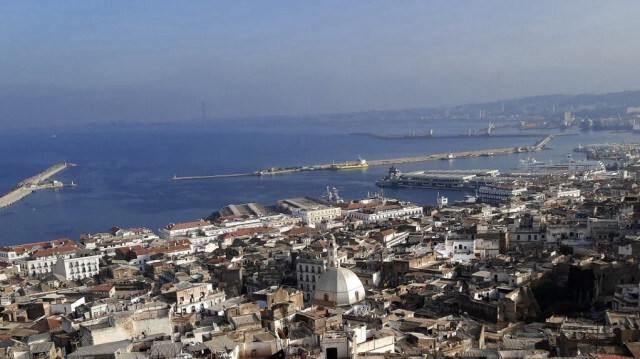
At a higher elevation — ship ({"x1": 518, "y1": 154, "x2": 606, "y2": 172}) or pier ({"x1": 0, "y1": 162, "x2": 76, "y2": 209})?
pier ({"x1": 0, "y1": 162, "x2": 76, "y2": 209})

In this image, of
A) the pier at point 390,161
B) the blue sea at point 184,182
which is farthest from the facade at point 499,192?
the pier at point 390,161

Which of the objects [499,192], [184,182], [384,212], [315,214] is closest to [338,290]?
[384,212]

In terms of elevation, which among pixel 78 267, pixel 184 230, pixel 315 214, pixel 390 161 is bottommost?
pixel 390 161

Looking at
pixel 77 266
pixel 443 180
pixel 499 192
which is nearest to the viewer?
pixel 77 266

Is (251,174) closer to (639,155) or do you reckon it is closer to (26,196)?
(26,196)

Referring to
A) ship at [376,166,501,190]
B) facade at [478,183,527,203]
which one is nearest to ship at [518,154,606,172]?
ship at [376,166,501,190]

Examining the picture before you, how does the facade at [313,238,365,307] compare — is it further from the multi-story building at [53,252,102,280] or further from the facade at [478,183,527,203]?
the facade at [478,183,527,203]

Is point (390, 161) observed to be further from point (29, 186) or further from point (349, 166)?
point (29, 186)

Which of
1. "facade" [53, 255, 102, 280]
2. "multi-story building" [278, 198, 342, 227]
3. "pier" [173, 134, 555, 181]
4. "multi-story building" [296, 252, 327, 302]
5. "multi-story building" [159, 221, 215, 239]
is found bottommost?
"pier" [173, 134, 555, 181]
